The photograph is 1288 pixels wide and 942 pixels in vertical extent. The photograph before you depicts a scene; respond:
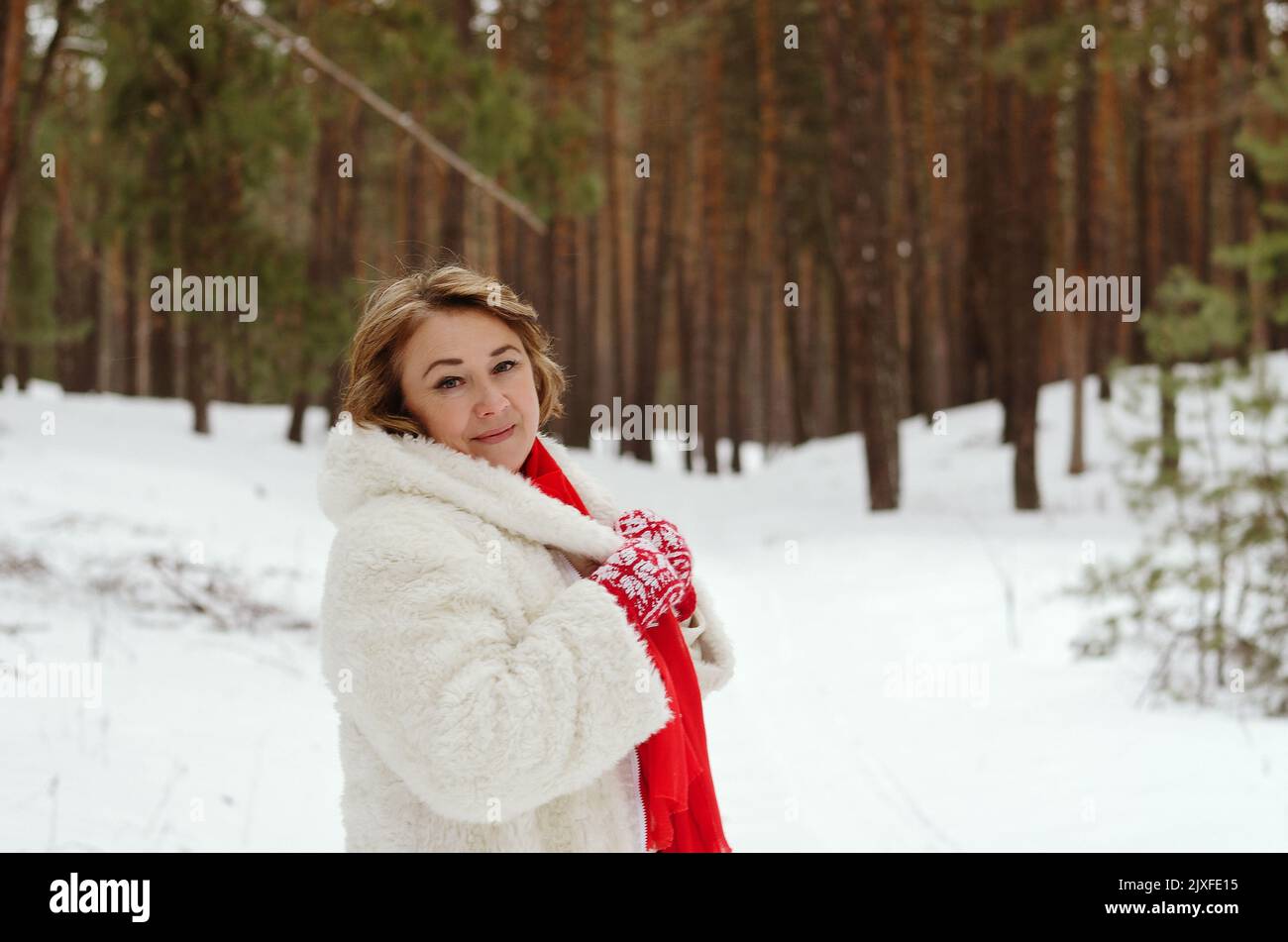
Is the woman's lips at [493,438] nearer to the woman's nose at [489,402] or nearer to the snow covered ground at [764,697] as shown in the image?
the woman's nose at [489,402]

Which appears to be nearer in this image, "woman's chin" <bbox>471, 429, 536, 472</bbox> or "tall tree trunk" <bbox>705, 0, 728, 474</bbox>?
"woman's chin" <bbox>471, 429, 536, 472</bbox>

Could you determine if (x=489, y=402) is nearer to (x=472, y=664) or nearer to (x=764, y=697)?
(x=472, y=664)

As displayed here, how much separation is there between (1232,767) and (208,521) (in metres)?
9.20

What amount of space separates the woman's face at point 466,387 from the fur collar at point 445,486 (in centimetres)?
6

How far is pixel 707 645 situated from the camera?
8.07 ft

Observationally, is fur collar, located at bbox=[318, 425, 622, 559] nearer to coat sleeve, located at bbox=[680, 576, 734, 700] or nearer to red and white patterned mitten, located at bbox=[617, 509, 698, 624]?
red and white patterned mitten, located at bbox=[617, 509, 698, 624]

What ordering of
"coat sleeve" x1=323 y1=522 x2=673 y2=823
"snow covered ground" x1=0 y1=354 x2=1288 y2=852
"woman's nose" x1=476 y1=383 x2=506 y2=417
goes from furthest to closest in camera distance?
"snow covered ground" x1=0 y1=354 x2=1288 y2=852 → "woman's nose" x1=476 y1=383 x2=506 y2=417 → "coat sleeve" x1=323 y1=522 x2=673 y2=823

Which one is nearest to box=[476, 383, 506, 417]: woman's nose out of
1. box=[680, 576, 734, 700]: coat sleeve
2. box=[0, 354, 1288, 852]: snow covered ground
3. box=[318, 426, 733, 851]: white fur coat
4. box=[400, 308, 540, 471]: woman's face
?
box=[400, 308, 540, 471]: woman's face

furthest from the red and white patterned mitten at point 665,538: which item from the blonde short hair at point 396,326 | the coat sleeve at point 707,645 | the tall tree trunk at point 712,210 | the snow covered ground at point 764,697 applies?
the tall tree trunk at point 712,210

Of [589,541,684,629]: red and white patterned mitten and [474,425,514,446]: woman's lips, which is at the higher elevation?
[474,425,514,446]: woman's lips

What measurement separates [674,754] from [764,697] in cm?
576

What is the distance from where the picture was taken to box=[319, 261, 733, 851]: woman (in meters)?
1.87

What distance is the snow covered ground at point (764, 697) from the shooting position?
4922 mm
